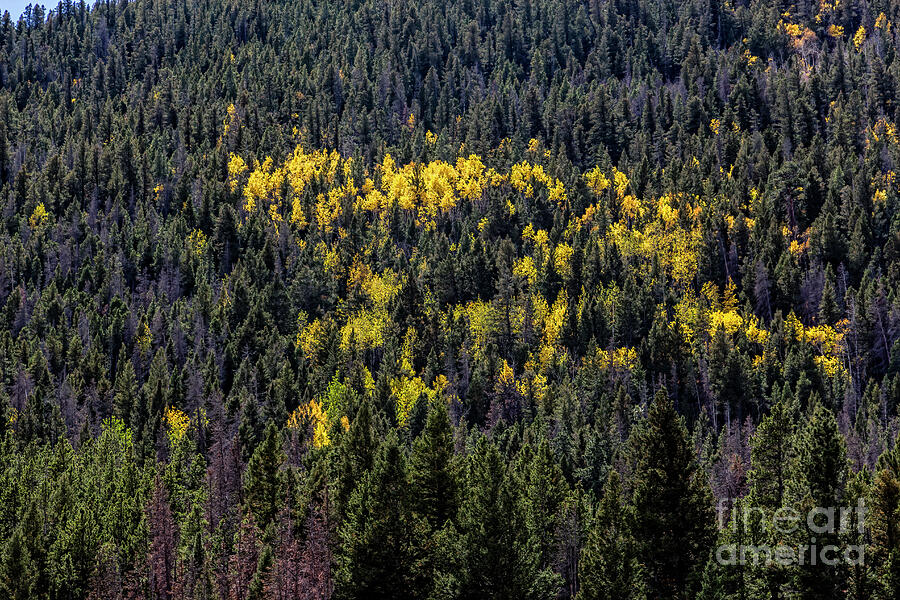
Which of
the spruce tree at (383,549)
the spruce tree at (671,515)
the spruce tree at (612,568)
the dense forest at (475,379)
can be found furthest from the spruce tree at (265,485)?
the spruce tree at (671,515)

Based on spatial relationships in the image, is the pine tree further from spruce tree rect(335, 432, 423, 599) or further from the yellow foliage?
the yellow foliage

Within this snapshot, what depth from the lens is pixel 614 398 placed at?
12194 centimetres

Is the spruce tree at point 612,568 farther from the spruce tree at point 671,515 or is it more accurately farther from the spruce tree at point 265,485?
the spruce tree at point 265,485

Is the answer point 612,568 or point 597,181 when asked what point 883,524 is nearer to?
point 612,568

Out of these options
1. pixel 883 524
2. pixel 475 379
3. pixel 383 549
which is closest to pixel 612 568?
pixel 383 549

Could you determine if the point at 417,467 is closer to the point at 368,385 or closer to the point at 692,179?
the point at 368,385

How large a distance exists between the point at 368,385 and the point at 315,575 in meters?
82.0

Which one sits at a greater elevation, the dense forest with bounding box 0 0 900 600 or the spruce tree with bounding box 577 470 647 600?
the spruce tree with bounding box 577 470 647 600

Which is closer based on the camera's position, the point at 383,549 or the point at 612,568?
the point at 612,568

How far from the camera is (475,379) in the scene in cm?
13338

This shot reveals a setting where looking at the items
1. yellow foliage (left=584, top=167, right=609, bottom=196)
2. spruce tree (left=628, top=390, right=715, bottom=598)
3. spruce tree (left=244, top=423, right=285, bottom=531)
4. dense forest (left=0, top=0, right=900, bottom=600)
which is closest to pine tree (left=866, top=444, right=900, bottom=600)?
dense forest (left=0, top=0, right=900, bottom=600)

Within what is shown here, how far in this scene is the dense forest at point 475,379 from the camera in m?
45.2

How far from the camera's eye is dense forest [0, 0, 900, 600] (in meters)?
45.2

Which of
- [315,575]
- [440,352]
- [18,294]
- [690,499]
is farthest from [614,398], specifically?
[18,294]
